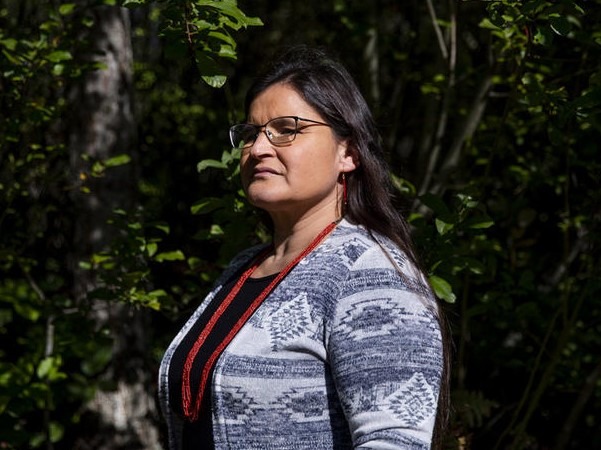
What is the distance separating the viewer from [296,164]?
2.09 metres

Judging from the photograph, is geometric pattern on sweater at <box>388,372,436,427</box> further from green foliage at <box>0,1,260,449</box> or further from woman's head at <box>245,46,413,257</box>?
green foliage at <box>0,1,260,449</box>

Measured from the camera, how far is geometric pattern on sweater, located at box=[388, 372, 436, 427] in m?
1.69

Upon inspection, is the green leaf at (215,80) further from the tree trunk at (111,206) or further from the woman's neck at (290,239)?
the tree trunk at (111,206)

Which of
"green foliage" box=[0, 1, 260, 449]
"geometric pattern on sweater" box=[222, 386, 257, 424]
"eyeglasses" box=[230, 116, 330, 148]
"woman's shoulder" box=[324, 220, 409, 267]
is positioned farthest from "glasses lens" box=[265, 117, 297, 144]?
Result: "geometric pattern on sweater" box=[222, 386, 257, 424]

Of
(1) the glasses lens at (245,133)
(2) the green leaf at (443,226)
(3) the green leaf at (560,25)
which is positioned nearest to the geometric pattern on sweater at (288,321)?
(1) the glasses lens at (245,133)

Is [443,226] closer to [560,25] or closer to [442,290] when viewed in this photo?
[442,290]

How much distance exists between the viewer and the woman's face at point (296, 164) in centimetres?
209

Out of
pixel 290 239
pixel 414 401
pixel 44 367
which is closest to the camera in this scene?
pixel 414 401

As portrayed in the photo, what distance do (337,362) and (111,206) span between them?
8.55 ft

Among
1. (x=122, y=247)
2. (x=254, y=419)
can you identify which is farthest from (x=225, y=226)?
(x=254, y=419)

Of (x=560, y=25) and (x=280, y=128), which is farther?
(x=560, y=25)

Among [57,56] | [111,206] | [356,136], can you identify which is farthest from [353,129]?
[111,206]

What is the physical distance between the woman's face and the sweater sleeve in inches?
14.9

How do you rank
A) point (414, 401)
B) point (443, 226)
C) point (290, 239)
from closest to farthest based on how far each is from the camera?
point (414, 401) < point (290, 239) < point (443, 226)
